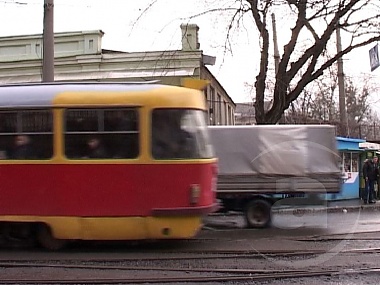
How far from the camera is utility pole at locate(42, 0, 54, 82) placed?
14641mm

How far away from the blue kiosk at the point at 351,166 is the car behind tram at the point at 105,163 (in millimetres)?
11165

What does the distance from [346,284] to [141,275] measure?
275cm

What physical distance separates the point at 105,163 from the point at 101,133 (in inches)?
19.5

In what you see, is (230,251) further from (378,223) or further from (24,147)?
(378,223)

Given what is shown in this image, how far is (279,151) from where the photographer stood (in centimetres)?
1405

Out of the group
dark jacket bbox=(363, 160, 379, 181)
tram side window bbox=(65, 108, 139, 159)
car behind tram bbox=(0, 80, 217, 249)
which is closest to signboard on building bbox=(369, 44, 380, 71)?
dark jacket bbox=(363, 160, 379, 181)

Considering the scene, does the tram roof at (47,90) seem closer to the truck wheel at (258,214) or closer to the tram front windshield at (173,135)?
the tram front windshield at (173,135)

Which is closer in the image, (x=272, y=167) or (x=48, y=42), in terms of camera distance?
(x=272, y=167)

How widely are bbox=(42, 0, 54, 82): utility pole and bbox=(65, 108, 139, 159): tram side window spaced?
4.78m

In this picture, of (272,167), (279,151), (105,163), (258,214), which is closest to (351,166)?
(279,151)

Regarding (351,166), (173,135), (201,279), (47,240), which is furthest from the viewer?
(351,166)

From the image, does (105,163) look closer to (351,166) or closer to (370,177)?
(370,177)

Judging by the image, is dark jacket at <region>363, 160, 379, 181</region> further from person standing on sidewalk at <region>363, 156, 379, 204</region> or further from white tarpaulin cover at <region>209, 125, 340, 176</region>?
white tarpaulin cover at <region>209, 125, 340, 176</region>

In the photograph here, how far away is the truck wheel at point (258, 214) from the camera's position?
1390 cm
